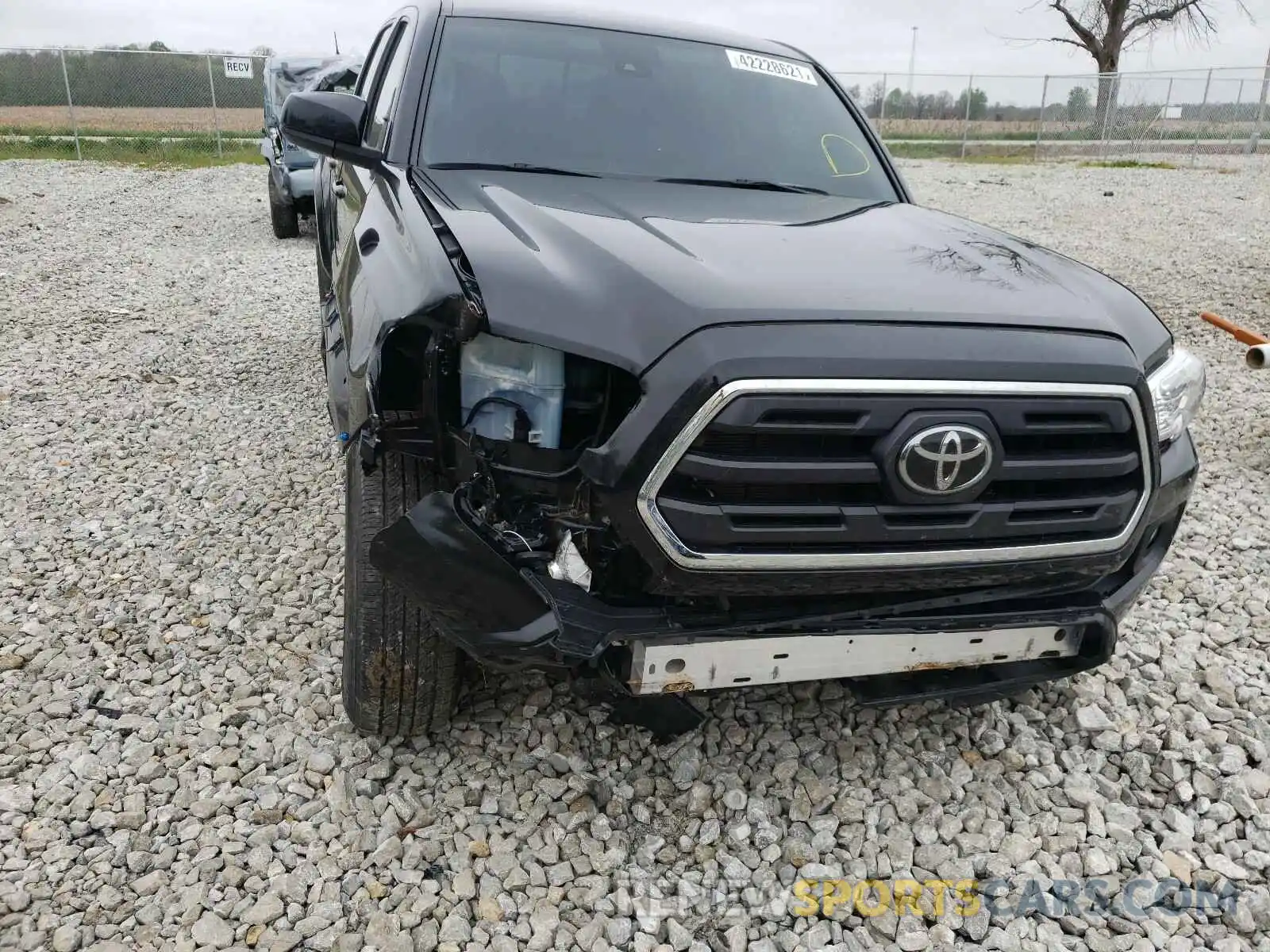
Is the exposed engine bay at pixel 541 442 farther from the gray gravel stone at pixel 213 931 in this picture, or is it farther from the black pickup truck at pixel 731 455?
the gray gravel stone at pixel 213 931

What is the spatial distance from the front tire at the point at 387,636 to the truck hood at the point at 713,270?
58 centimetres

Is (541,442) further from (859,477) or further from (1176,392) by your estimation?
(1176,392)

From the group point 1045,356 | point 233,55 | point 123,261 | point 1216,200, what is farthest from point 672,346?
point 233,55

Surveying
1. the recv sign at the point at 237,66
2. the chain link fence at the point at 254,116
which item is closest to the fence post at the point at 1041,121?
the chain link fence at the point at 254,116

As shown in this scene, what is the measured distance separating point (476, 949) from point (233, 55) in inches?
788

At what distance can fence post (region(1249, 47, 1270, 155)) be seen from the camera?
22344mm

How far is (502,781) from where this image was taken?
97.2 inches

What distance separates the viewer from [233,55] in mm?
18453

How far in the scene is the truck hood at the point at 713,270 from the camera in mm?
1873

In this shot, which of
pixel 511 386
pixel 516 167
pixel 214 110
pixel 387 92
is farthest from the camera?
pixel 214 110

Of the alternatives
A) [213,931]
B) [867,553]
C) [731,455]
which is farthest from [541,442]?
[213,931]

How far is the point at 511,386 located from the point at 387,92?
194 centimetres

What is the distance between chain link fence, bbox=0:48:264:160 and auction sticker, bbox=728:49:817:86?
17356 mm

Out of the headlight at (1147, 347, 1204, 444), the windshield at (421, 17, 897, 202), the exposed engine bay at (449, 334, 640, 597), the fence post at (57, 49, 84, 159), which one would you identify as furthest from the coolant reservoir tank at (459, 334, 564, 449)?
the fence post at (57, 49, 84, 159)
